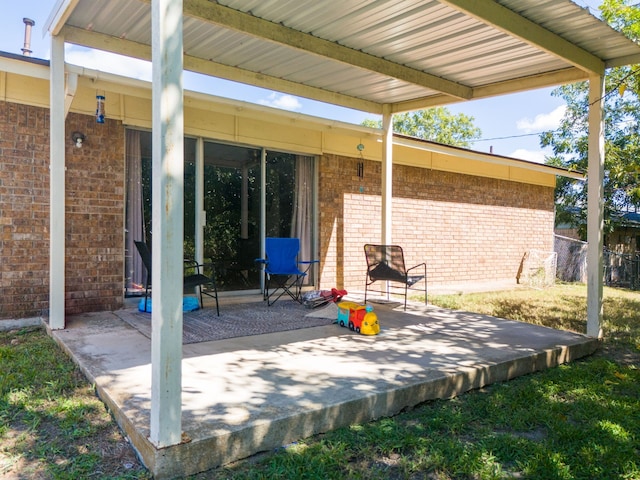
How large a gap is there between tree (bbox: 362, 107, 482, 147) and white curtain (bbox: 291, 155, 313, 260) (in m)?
25.1

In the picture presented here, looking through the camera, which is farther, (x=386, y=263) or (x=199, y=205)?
(x=199, y=205)

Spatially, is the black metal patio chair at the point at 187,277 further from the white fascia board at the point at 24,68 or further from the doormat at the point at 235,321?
the white fascia board at the point at 24,68

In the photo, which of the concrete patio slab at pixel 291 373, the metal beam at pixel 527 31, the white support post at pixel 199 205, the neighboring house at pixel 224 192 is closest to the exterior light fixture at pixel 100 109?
the neighboring house at pixel 224 192

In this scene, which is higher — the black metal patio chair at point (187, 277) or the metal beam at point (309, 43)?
the metal beam at point (309, 43)

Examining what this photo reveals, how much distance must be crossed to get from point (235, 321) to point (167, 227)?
304 cm

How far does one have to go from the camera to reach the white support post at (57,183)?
4355 mm

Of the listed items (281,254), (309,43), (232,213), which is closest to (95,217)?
(232,213)

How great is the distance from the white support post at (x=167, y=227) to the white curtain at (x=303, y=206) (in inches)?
199

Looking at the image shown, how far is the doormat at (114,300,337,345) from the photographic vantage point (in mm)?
4363

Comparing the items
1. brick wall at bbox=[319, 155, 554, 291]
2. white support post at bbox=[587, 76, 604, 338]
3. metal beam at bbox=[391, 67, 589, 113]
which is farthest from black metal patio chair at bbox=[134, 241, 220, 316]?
white support post at bbox=[587, 76, 604, 338]

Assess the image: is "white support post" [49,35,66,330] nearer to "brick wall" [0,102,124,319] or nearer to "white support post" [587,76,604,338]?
"brick wall" [0,102,124,319]

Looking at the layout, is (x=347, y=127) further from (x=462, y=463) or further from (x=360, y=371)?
(x=462, y=463)

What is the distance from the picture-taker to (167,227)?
2076mm

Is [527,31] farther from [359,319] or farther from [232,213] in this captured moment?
[232,213]
